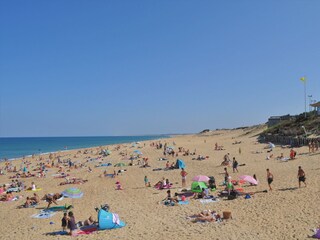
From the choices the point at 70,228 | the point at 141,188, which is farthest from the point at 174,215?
the point at 141,188

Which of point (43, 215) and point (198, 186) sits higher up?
point (198, 186)

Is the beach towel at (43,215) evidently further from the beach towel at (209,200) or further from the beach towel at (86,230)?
the beach towel at (209,200)

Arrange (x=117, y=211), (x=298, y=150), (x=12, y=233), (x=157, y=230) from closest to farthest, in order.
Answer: (x=157, y=230) → (x=12, y=233) → (x=117, y=211) → (x=298, y=150)

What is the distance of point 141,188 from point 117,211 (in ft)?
16.7

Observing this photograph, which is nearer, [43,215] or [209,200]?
A: [43,215]

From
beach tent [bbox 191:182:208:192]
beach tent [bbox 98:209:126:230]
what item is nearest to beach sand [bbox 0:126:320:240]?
beach tent [bbox 98:209:126:230]

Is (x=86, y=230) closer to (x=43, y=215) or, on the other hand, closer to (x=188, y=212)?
(x=43, y=215)

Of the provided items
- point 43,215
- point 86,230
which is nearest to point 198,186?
point 86,230

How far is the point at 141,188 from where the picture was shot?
19.8 m

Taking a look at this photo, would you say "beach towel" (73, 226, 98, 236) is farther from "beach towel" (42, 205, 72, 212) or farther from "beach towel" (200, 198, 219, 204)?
"beach towel" (200, 198, 219, 204)

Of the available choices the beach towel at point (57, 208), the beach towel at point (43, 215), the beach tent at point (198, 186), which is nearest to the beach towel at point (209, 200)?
the beach tent at point (198, 186)

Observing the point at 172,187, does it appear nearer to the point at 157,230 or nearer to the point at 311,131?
the point at 157,230

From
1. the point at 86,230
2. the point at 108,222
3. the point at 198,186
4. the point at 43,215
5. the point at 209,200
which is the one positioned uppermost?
the point at 198,186

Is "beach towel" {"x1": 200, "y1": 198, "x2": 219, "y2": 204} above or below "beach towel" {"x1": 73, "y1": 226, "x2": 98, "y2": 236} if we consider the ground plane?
above
